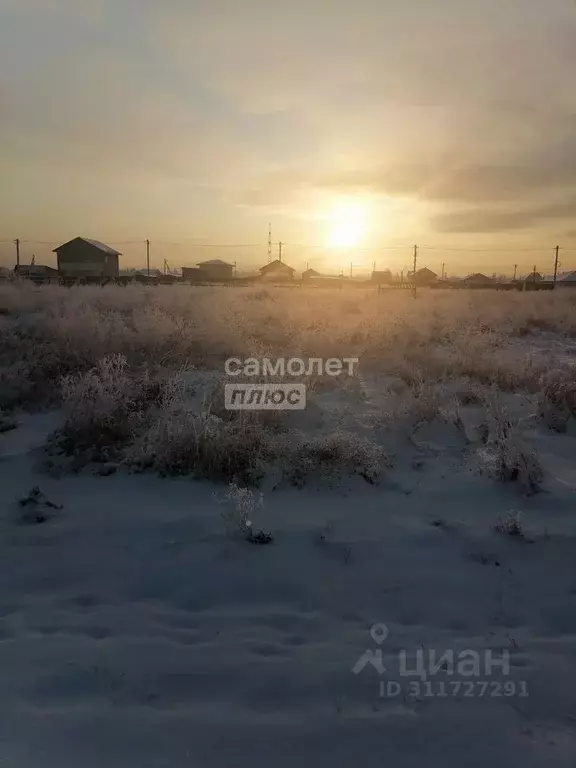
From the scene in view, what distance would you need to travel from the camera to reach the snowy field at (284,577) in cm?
243

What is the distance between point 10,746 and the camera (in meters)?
2.29

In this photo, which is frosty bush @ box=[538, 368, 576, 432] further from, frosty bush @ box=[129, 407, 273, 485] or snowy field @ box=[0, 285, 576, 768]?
frosty bush @ box=[129, 407, 273, 485]

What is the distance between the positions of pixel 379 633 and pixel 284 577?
28.9 inches

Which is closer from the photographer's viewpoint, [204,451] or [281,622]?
[281,622]

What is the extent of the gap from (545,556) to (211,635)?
7.86 feet

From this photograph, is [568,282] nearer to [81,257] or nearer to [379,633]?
[81,257]

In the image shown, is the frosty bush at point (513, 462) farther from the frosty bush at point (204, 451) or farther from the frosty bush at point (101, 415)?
the frosty bush at point (101, 415)

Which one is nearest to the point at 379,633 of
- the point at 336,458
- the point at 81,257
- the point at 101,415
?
the point at 336,458

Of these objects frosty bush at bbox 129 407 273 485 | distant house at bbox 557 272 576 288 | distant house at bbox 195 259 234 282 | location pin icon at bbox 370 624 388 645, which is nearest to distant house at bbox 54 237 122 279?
distant house at bbox 195 259 234 282

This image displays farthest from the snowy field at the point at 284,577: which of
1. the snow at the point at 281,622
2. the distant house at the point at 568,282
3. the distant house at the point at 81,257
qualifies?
the distant house at the point at 568,282

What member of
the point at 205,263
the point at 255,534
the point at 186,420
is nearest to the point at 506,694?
the point at 255,534

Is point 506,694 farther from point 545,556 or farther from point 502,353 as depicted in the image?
point 502,353

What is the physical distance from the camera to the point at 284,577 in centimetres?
349

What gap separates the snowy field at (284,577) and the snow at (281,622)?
0.01 m
